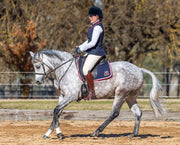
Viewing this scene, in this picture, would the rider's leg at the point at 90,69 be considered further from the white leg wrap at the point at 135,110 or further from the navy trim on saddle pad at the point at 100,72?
the white leg wrap at the point at 135,110

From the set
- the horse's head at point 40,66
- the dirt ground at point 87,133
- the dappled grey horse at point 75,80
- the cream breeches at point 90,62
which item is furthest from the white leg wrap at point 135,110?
the horse's head at point 40,66

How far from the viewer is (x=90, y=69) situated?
7.31 meters

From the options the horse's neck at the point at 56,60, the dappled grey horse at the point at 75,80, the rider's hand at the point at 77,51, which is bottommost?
the dappled grey horse at the point at 75,80

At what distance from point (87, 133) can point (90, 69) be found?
57.0 inches

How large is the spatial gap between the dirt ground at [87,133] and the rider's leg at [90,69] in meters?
0.88

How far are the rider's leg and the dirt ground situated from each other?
88cm

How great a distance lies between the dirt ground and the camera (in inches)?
266

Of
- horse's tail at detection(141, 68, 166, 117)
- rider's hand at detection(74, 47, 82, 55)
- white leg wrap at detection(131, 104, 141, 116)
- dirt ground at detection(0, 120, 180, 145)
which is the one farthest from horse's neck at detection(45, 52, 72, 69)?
horse's tail at detection(141, 68, 166, 117)

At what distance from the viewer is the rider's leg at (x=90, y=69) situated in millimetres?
7242

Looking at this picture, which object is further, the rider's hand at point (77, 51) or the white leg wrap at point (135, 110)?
the white leg wrap at point (135, 110)

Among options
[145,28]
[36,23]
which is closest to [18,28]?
[36,23]

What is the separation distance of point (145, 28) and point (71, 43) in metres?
4.59

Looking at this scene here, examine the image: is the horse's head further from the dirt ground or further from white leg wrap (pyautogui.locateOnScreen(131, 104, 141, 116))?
white leg wrap (pyautogui.locateOnScreen(131, 104, 141, 116))

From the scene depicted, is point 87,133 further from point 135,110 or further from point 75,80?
point 75,80
